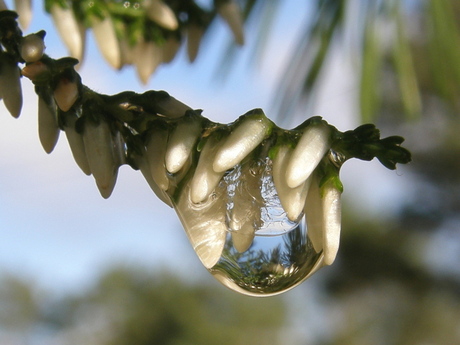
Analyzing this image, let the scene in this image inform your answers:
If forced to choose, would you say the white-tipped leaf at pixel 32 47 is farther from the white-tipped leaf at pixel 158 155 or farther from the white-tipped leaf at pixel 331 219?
the white-tipped leaf at pixel 331 219

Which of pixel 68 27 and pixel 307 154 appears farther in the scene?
pixel 68 27

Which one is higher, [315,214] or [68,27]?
[68,27]

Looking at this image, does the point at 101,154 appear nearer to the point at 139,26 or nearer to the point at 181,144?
the point at 181,144

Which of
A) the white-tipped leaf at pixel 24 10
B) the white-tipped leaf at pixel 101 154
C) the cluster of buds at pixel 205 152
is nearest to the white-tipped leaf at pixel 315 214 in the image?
the cluster of buds at pixel 205 152

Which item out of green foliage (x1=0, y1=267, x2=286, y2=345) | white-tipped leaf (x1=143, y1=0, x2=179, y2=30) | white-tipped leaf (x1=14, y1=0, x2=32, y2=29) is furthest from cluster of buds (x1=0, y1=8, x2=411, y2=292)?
green foliage (x1=0, y1=267, x2=286, y2=345)

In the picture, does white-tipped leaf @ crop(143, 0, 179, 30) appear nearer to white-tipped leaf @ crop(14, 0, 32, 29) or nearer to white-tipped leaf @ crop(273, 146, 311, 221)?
white-tipped leaf @ crop(14, 0, 32, 29)

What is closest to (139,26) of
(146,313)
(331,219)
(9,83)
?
(9,83)
